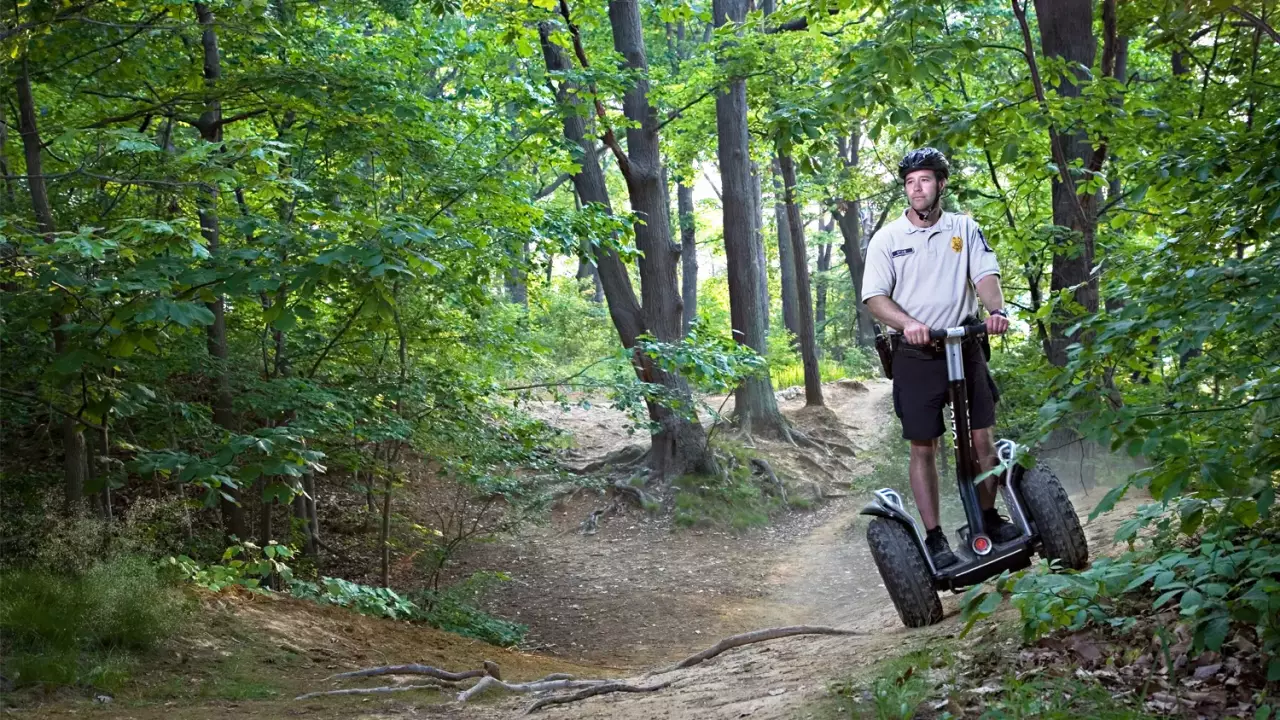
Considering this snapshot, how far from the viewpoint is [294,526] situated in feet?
29.0

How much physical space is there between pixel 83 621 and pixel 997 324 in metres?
4.77

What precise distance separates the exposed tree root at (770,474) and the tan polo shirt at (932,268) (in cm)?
948

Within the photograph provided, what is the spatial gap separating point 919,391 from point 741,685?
1.60 meters

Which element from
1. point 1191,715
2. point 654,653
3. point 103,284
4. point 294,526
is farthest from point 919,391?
point 294,526

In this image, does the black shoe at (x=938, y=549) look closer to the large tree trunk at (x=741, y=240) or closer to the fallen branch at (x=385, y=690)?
the fallen branch at (x=385, y=690)

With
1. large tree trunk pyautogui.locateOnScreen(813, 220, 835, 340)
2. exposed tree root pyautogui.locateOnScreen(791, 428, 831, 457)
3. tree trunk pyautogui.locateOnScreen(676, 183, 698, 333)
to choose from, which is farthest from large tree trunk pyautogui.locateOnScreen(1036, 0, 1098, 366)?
large tree trunk pyautogui.locateOnScreen(813, 220, 835, 340)

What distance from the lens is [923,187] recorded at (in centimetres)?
458

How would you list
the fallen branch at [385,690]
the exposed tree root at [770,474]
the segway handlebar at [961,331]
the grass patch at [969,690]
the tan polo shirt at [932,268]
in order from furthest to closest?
the exposed tree root at [770,474] < the fallen branch at [385,690] < the tan polo shirt at [932,268] < the segway handlebar at [961,331] < the grass patch at [969,690]

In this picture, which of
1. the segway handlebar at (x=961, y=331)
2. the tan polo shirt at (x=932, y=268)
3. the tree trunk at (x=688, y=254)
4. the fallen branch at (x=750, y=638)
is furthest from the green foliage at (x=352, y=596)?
the tree trunk at (x=688, y=254)

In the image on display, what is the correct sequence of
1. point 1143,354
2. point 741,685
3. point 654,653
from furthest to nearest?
1. point 654,653
2. point 741,685
3. point 1143,354

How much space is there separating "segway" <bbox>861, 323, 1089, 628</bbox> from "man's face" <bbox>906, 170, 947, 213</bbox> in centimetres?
65

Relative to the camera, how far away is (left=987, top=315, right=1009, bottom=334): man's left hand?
13.8ft

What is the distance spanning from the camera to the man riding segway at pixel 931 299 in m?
4.53

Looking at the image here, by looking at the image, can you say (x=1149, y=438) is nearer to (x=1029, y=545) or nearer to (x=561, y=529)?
(x=1029, y=545)
